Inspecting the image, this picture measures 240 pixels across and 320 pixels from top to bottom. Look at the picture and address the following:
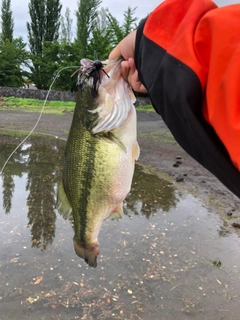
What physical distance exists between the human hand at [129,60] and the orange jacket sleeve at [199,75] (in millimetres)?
206

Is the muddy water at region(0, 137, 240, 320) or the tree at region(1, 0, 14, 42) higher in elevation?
the tree at region(1, 0, 14, 42)

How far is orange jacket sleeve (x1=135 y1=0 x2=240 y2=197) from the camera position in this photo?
3.37ft

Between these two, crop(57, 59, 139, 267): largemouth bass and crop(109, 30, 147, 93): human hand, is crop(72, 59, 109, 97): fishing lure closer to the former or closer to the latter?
crop(57, 59, 139, 267): largemouth bass

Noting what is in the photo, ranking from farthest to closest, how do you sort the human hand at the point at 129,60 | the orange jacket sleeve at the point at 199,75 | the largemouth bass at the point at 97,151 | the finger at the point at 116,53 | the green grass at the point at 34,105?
the green grass at the point at 34,105 → the largemouth bass at the point at 97,151 → the finger at the point at 116,53 → the human hand at the point at 129,60 → the orange jacket sleeve at the point at 199,75

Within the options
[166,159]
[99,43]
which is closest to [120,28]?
[99,43]

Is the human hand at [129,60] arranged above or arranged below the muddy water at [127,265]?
above

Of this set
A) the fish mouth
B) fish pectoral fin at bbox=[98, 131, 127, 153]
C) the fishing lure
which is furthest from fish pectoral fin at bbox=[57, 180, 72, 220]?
the fishing lure

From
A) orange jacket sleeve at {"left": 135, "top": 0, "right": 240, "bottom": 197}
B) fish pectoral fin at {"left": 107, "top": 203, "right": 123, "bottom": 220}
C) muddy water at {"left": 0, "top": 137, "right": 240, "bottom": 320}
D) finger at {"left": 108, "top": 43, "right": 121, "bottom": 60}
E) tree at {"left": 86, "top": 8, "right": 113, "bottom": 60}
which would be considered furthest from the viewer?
tree at {"left": 86, "top": 8, "right": 113, "bottom": 60}

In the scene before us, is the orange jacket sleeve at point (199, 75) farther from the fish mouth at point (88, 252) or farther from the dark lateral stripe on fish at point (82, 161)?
the fish mouth at point (88, 252)

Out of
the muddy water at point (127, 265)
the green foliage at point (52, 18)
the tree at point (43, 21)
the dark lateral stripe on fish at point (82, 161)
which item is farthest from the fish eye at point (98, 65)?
the green foliage at point (52, 18)

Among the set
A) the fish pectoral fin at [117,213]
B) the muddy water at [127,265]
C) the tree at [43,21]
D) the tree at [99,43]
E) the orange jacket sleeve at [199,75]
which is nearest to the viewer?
the orange jacket sleeve at [199,75]

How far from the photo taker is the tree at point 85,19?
2452 cm

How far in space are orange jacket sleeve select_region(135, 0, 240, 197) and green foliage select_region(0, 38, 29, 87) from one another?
26680mm

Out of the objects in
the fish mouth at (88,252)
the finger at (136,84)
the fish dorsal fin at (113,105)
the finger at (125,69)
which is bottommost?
the fish mouth at (88,252)
